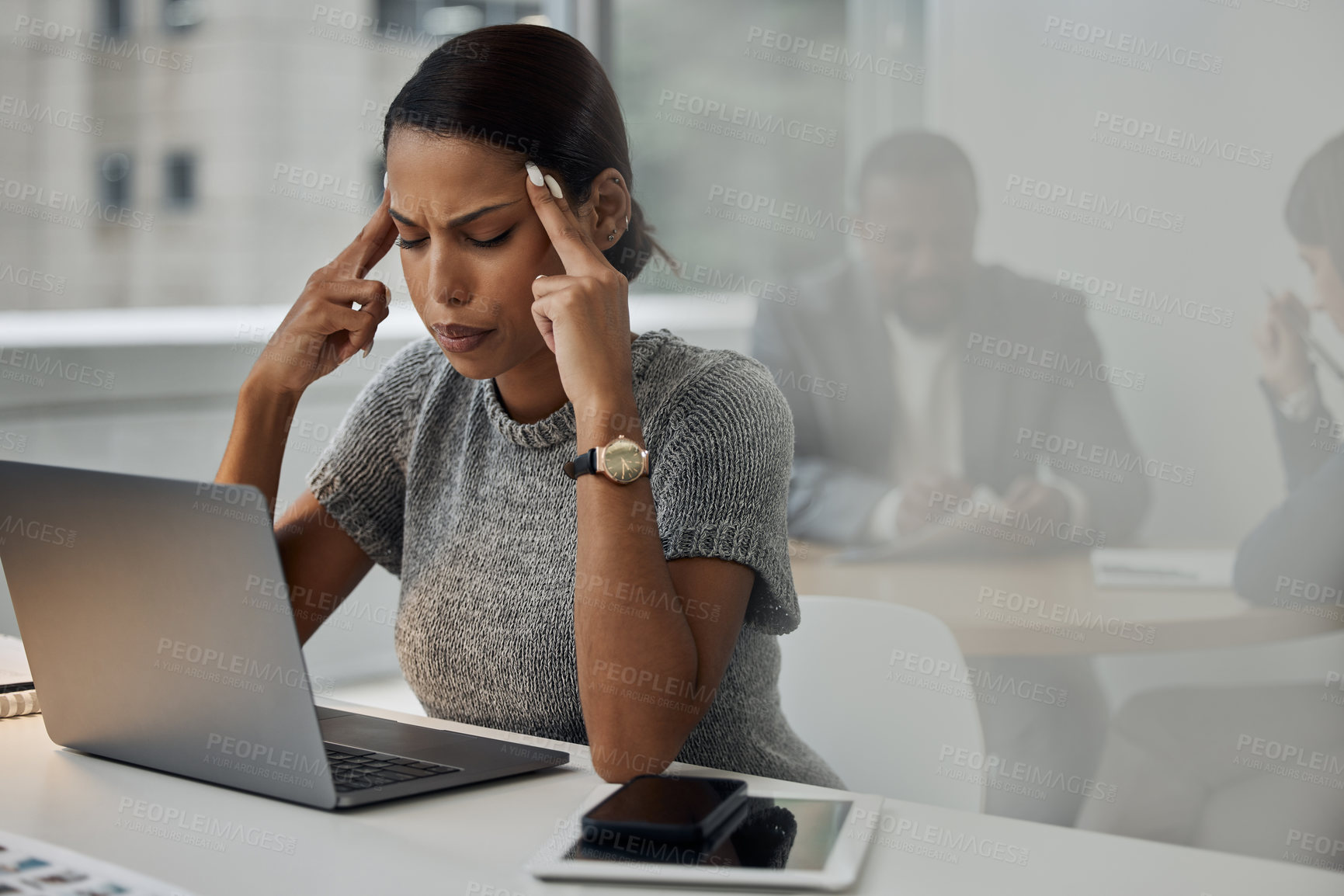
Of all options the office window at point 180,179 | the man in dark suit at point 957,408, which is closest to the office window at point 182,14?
the office window at point 180,179

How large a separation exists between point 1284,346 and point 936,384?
723 millimetres

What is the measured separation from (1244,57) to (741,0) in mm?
1228

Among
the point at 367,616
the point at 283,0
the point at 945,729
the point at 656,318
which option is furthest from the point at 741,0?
the point at 945,729

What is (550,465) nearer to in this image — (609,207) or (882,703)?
(609,207)

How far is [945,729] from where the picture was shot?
Result: 4.30ft

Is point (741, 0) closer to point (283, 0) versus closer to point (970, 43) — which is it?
point (970, 43)

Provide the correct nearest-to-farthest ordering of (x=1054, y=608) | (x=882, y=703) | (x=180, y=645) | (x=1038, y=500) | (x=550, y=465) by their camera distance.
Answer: (x=180, y=645)
(x=550, y=465)
(x=882, y=703)
(x=1054, y=608)
(x=1038, y=500)

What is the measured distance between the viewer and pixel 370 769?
0.95m

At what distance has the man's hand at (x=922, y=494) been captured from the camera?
2668mm

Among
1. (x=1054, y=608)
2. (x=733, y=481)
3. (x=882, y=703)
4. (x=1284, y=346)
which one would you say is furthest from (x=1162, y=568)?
(x=733, y=481)

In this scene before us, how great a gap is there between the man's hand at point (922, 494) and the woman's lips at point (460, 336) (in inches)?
64.9

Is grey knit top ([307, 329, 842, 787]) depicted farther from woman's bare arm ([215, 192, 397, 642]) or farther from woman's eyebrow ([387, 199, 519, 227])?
woman's eyebrow ([387, 199, 519, 227])

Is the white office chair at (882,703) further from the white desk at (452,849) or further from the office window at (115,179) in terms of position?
the office window at (115,179)

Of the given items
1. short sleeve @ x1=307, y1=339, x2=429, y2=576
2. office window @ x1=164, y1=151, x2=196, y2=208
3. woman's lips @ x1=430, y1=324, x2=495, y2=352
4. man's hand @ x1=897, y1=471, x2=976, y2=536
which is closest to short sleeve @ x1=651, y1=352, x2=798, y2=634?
woman's lips @ x1=430, y1=324, x2=495, y2=352
